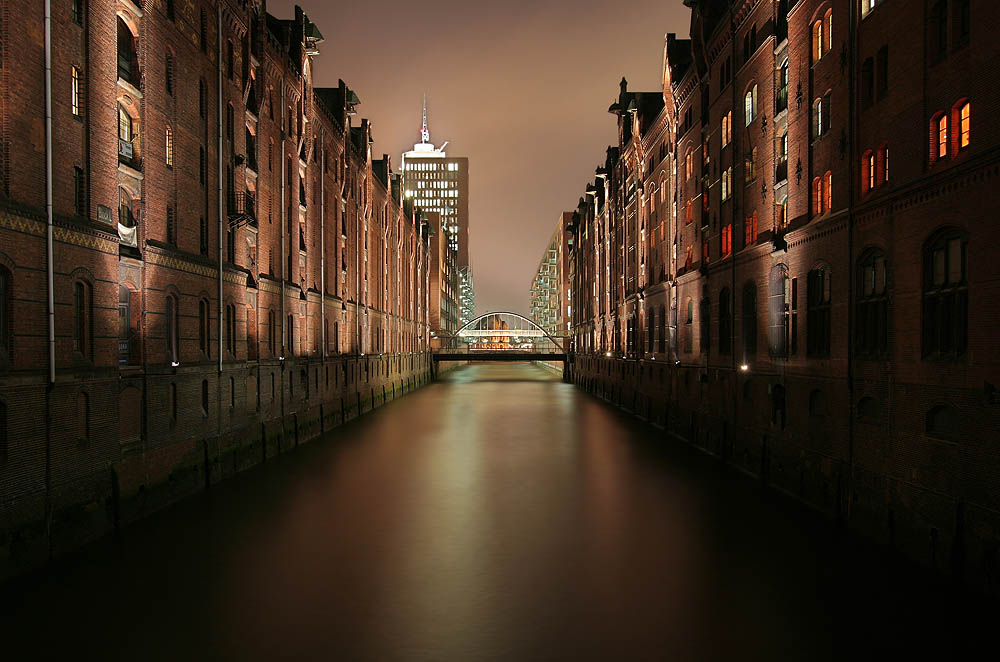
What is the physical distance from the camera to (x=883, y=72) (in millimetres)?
14039

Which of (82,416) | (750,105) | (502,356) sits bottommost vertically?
(502,356)

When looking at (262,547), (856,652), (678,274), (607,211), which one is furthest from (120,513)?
(607,211)

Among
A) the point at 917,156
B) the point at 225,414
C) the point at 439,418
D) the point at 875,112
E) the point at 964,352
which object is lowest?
the point at 439,418

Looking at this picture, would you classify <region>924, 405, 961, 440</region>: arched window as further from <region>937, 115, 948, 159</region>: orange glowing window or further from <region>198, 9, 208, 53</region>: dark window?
<region>198, 9, 208, 53</region>: dark window

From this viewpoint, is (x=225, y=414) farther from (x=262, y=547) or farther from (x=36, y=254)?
(x=36, y=254)

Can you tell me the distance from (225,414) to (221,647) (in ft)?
40.8

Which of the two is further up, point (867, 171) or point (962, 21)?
point (962, 21)

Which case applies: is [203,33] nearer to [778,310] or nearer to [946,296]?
[778,310]

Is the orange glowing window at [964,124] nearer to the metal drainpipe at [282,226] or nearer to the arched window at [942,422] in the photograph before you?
the arched window at [942,422]

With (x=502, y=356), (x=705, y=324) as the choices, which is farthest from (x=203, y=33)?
(x=502, y=356)

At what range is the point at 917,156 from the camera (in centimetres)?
1255

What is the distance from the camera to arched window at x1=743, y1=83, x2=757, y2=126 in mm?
22047

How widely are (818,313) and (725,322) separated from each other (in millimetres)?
7817

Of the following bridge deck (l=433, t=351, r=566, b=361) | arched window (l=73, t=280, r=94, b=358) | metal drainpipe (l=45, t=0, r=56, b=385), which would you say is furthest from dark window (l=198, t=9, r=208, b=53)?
bridge deck (l=433, t=351, r=566, b=361)
